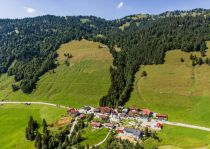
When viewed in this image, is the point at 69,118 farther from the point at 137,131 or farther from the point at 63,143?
the point at 137,131

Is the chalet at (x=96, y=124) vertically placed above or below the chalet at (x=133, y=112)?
below

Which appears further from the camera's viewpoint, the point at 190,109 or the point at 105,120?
the point at 190,109

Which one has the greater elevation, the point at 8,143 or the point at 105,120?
the point at 105,120

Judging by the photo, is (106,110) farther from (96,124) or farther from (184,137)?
(184,137)

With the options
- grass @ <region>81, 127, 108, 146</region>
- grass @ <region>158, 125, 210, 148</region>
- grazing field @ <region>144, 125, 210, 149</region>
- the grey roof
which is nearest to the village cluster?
the grey roof

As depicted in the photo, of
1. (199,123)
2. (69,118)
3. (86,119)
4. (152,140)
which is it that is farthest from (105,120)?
(199,123)

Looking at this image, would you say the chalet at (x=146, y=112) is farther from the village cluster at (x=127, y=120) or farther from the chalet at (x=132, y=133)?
the chalet at (x=132, y=133)

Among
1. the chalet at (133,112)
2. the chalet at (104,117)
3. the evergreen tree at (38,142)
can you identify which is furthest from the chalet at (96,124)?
the evergreen tree at (38,142)
